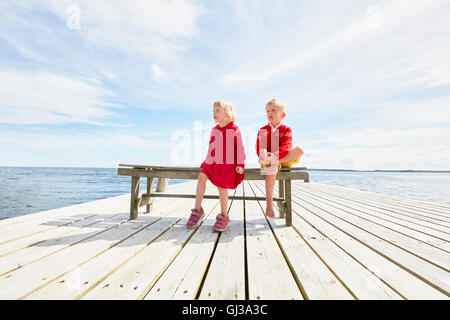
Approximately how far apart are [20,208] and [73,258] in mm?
10250

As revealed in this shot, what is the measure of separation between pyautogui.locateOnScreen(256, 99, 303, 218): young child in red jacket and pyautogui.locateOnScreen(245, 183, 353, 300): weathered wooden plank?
598 millimetres

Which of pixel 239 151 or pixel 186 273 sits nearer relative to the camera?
pixel 186 273

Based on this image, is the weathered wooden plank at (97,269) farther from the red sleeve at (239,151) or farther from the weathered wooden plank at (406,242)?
the weathered wooden plank at (406,242)

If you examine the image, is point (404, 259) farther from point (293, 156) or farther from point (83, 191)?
point (83, 191)

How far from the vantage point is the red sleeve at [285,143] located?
2.52m

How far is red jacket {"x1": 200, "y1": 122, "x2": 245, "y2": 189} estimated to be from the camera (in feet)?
7.57

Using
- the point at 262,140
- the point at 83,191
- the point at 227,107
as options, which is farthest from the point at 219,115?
the point at 83,191

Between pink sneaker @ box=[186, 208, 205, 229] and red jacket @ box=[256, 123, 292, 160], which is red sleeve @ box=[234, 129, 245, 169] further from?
pink sneaker @ box=[186, 208, 205, 229]

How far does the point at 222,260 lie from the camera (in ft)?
4.89

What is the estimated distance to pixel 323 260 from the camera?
59.5 inches

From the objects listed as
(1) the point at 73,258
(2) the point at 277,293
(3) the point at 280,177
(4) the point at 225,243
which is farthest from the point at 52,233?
(3) the point at 280,177

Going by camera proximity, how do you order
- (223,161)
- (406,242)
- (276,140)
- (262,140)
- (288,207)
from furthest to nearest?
(262,140)
(276,140)
(288,207)
(223,161)
(406,242)

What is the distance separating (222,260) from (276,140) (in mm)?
1586
